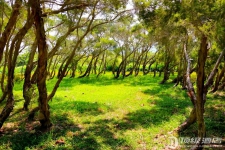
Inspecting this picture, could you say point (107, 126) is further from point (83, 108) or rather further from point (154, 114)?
point (83, 108)

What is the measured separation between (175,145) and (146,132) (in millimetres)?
1483

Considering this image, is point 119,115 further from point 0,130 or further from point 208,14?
point 208,14

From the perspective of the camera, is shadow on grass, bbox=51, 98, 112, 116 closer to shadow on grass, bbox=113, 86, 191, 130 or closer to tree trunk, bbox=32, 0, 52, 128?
shadow on grass, bbox=113, 86, 191, 130

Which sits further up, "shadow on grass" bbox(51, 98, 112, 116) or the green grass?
"shadow on grass" bbox(51, 98, 112, 116)

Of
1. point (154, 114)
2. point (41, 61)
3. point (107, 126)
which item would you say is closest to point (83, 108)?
point (107, 126)

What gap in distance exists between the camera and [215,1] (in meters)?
7.51

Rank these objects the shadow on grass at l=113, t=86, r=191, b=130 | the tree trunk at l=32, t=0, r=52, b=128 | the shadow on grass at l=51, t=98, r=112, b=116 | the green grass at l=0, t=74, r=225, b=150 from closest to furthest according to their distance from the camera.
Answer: the tree trunk at l=32, t=0, r=52, b=128 → the green grass at l=0, t=74, r=225, b=150 → the shadow on grass at l=113, t=86, r=191, b=130 → the shadow on grass at l=51, t=98, r=112, b=116

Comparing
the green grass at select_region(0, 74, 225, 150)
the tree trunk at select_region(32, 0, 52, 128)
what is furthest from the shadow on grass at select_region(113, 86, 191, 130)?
the tree trunk at select_region(32, 0, 52, 128)

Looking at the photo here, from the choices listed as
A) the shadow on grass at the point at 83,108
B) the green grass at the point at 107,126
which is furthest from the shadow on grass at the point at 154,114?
the shadow on grass at the point at 83,108

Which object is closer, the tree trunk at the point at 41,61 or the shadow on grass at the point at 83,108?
the tree trunk at the point at 41,61

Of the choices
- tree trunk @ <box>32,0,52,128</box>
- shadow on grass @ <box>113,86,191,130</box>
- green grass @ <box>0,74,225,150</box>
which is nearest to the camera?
tree trunk @ <box>32,0,52,128</box>

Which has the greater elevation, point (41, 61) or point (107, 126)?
point (41, 61)

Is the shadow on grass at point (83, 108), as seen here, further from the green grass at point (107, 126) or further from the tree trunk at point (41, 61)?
the tree trunk at point (41, 61)

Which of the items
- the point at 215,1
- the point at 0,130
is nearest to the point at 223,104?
the point at 215,1
